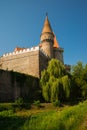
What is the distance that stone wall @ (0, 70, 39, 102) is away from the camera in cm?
2372

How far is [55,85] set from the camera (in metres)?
24.0

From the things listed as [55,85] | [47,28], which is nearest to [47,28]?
[47,28]

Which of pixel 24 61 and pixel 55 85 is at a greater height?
pixel 24 61

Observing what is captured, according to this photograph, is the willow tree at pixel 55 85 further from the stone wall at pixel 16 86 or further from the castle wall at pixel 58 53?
the castle wall at pixel 58 53

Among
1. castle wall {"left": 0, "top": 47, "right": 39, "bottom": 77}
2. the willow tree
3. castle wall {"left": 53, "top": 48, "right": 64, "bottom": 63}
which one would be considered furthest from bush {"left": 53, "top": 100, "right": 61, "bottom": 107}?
castle wall {"left": 53, "top": 48, "right": 64, "bottom": 63}

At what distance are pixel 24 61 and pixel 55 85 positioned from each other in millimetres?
8313

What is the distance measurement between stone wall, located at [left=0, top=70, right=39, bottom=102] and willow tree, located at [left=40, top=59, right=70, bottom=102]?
195cm

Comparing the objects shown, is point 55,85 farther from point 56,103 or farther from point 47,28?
point 47,28

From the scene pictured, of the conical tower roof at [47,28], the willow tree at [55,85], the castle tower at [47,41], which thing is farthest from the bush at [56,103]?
the conical tower roof at [47,28]

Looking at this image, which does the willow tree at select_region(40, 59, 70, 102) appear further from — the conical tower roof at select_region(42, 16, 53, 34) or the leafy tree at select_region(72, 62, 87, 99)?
the conical tower roof at select_region(42, 16, 53, 34)

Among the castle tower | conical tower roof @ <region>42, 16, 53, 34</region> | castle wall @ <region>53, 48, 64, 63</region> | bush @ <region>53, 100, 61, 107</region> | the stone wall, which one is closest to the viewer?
bush @ <region>53, 100, 61, 107</region>

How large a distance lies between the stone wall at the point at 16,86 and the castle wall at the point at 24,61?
274 centimetres

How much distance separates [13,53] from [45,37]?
588 centimetres

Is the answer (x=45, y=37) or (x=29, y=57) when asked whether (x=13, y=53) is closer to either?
(x=29, y=57)
